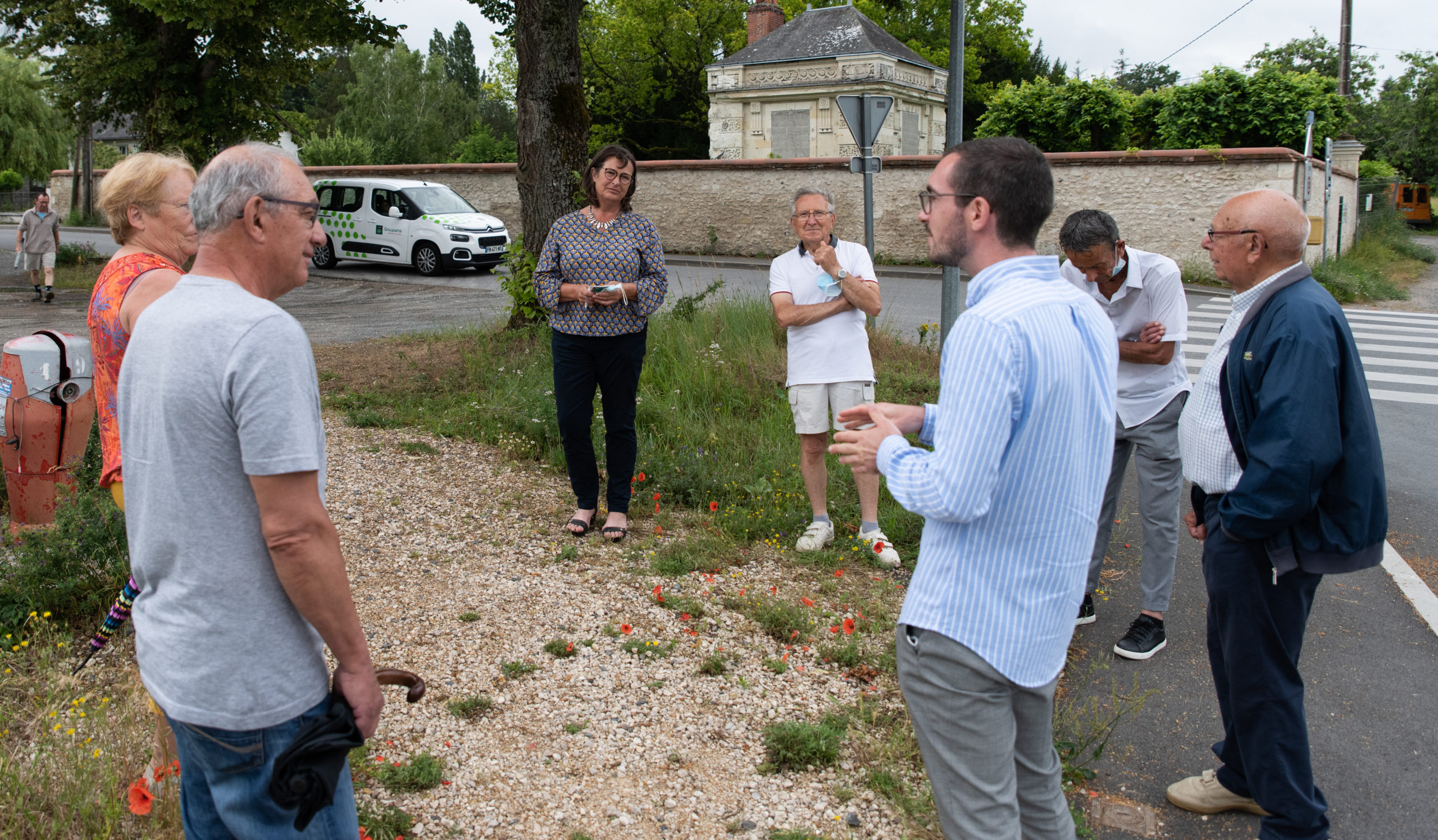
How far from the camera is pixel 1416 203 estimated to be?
41969 mm

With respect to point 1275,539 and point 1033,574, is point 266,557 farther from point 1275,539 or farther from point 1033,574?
point 1275,539

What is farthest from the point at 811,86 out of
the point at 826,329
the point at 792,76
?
the point at 826,329

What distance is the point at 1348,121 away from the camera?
23750mm

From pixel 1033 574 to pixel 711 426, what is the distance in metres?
5.09

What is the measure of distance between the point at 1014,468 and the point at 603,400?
3.62 meters

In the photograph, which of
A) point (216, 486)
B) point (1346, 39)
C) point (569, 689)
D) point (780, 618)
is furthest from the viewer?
point (1346, 39)

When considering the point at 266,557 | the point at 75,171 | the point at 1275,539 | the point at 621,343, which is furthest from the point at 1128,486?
the point at 75,171

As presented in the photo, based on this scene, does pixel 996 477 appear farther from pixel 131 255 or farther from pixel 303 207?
pixel 131 255

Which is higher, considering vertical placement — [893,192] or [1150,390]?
[893,192]

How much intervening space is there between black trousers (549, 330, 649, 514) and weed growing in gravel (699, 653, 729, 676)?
5.30ft

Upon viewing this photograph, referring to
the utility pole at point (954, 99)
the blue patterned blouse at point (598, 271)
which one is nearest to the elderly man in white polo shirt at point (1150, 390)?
the blue patterned blouse at point (598, 271)

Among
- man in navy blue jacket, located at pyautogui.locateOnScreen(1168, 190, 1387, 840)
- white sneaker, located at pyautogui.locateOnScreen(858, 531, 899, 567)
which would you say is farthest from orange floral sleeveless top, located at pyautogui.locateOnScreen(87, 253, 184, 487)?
white sneaker, located at pyautogui.locateOnScreen(858, 531, 899, 567)

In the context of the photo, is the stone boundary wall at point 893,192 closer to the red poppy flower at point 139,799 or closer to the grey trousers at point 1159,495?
the grey trousers at point 1159,495

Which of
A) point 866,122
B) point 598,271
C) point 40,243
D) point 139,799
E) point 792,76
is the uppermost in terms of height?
point 792,76
